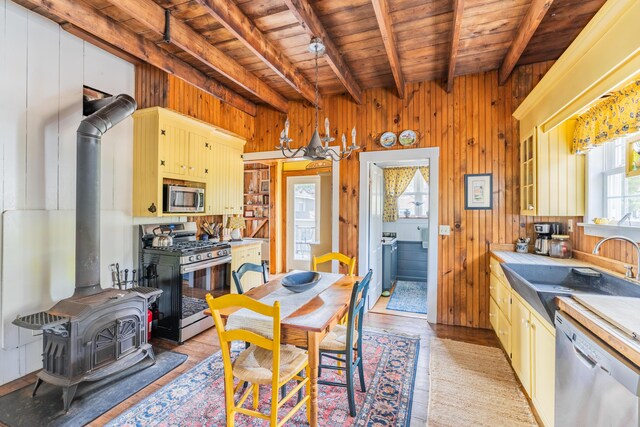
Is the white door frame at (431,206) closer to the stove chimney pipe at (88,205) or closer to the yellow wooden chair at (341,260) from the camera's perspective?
the yellow wooden chair at (341,260)

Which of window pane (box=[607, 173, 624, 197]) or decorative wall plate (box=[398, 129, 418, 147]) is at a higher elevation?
decorative wall plate (box=[398, 129, 418, 147])

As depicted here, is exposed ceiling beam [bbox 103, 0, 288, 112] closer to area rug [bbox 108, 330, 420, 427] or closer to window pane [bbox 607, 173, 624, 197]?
area rug [bbox 108, 330, 420, 427]

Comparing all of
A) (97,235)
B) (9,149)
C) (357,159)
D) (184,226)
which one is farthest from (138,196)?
(357,159)

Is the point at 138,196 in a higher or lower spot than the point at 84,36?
lower

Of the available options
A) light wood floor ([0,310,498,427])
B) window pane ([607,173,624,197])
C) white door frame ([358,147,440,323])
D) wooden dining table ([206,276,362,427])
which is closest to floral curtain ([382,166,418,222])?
white door frame ([358,147,440,323])

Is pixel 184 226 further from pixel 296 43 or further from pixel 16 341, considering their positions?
pixel 296 43

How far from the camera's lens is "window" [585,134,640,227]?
215 centimetres

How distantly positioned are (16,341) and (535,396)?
379 centimetres

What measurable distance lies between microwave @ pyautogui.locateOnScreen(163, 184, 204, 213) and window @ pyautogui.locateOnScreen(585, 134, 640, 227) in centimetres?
390

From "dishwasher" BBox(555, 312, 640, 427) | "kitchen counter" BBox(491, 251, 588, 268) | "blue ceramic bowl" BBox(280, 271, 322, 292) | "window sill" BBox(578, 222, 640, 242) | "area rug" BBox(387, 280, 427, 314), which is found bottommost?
"area rug" BBox(387, 280, 427, 314)

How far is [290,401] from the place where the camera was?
2.16 meters

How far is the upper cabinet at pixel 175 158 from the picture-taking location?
316 cm

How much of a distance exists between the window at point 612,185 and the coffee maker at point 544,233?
0.43 m

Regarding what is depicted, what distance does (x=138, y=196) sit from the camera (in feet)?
10.8
